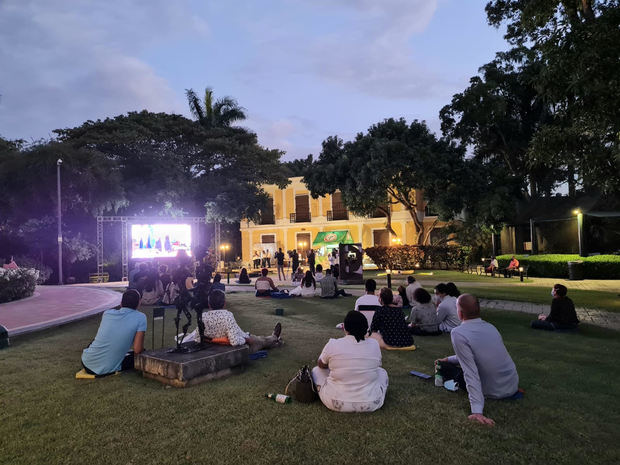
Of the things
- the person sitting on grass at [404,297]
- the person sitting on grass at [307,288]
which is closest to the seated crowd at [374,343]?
the person sitting on grass at [404,297]

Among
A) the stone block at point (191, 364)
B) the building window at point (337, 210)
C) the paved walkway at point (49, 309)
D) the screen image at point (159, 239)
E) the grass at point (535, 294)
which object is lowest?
the grass at point (535, 294)

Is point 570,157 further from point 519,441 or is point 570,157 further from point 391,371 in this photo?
point 519,441

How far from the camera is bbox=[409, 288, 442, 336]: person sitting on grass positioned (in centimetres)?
718

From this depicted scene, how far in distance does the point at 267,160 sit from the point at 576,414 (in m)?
25.4

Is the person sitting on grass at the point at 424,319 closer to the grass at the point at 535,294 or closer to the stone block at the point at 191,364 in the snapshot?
the stone block at the point at 191,364

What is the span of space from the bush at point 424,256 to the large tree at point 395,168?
7.08 ft

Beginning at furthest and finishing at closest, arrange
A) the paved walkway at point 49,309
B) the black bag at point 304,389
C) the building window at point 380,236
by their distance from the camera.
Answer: the building window at point 380,236
the paved walkway at point 49,309
the black bag at point 304,389

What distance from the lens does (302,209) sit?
117 feet

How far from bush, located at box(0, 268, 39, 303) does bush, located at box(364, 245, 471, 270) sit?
1722cm

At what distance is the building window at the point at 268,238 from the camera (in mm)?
36250

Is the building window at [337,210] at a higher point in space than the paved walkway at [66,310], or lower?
higher

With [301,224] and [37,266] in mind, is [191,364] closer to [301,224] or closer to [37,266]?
[37,266]

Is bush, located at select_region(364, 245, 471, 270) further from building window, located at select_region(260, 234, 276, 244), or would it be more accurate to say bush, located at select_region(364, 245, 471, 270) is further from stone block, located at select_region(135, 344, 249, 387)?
stone block, located at select_region(135, 344, 249, 387)

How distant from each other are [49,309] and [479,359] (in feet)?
35.3
